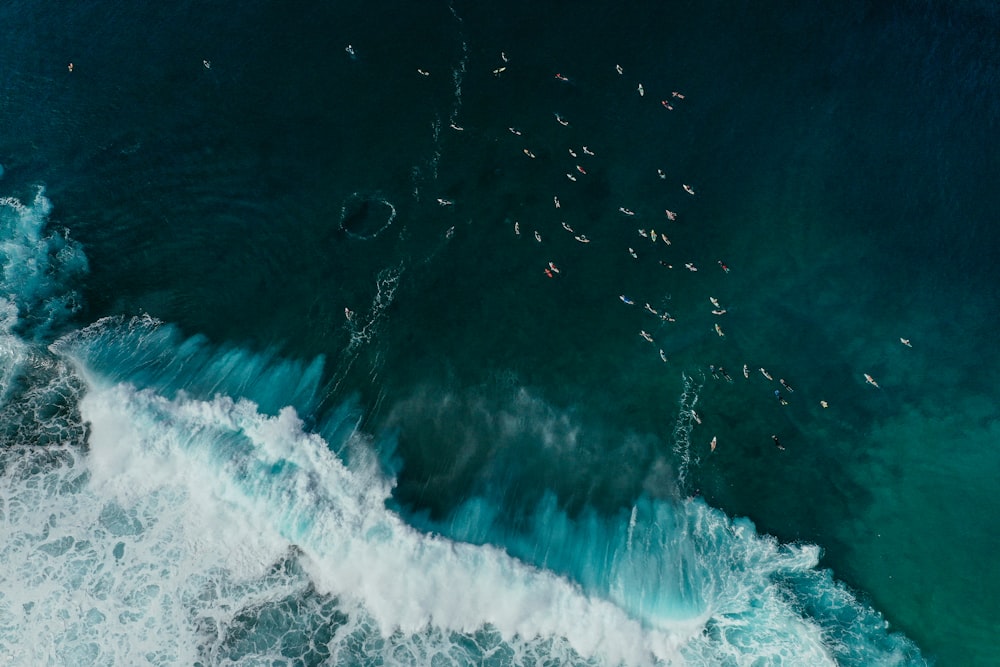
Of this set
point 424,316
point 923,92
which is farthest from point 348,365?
point 923,92

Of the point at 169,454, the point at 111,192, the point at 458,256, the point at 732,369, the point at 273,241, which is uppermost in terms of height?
the point at 732,369

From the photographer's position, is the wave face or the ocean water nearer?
the wave face

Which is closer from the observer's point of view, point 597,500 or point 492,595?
point 492,595

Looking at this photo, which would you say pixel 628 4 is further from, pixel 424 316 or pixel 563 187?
pixel 424 316

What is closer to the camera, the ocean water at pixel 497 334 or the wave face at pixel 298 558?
the wave face at pixel 298 558

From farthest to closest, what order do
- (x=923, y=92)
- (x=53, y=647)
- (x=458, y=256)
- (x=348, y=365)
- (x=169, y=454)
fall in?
(x=923, y=92) < (x=458, y=256) < (x=348, y=365) < (x=169, y=454) < (x=53, y=647)
